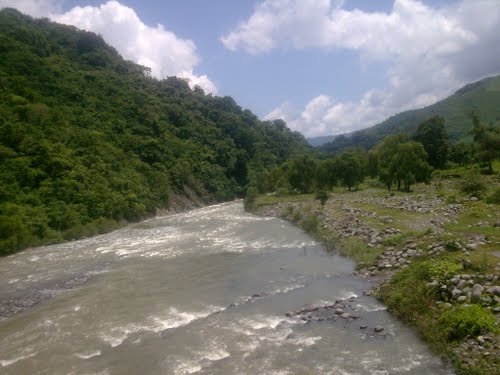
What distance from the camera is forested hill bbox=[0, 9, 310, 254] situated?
41.4m

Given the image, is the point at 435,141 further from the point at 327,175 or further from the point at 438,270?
the point at 438,270

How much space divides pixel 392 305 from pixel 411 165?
140ft

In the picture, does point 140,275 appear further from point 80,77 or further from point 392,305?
point 80,77

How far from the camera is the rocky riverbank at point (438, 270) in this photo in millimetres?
11719

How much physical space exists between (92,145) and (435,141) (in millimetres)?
62633

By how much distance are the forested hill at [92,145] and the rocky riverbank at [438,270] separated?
2868 cm

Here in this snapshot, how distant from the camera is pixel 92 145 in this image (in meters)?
58.2

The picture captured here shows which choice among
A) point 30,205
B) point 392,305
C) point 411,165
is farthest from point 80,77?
point 392,305

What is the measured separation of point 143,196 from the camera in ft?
191

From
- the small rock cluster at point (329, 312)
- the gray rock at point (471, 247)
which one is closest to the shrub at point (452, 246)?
the gray rock at point (471, 247)

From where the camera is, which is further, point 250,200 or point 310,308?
point 250,200

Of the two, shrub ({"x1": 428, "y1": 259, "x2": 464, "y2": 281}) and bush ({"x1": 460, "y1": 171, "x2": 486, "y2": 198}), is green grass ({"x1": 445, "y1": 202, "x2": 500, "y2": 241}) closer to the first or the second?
shrub ({"x1": 428, "y1": 259, "x2": 464, "y2": 281})

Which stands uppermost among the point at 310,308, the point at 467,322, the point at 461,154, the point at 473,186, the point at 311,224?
the point at 461,154

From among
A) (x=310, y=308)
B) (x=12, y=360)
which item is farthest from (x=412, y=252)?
(x=12, y=360)
